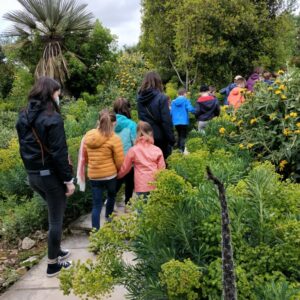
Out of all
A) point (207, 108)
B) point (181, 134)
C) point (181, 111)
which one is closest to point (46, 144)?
point (207, 108)

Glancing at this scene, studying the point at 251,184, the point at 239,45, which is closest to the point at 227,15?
the point at 239,45

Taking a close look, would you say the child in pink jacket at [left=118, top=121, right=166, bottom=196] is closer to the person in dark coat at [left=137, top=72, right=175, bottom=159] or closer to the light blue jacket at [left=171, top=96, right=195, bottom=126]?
the person in dark coat at [left=137, top=72, right=175, bottom=159]

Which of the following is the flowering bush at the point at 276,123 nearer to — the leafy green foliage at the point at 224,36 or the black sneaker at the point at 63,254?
the black sneaker at the point at 63,254

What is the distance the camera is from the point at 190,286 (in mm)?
1684

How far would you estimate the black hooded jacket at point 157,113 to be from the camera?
15.9 feet

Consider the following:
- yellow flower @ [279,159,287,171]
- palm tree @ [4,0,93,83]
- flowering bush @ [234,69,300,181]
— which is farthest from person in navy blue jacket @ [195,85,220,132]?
palm tree @ [4,0,93,83]

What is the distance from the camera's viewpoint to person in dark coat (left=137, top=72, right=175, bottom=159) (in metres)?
4.86

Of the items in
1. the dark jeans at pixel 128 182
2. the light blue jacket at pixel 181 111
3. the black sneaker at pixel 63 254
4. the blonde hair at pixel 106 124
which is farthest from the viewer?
the light blue jacket at pixel 181 111

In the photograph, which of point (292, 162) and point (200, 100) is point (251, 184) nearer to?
point (292, 162)

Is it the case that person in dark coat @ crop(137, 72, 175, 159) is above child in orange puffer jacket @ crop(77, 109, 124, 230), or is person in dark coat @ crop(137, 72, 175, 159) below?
above

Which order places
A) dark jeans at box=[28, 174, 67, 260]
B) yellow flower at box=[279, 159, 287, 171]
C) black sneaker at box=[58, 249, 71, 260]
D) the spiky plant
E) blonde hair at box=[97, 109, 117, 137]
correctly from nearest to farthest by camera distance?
the spiky plant
dark jeans at box=[28, 174, 67, 260]
black sneaker at box=[58, 249, 71, 260]
blonde hair at box=[97, 109, 117, 137]
yellow flower at box=[279, 159, 287, 171]

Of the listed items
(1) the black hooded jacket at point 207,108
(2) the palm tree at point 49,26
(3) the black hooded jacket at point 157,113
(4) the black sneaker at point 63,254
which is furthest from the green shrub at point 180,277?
(2) the palm tree at point 49,26

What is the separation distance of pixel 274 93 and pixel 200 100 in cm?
228

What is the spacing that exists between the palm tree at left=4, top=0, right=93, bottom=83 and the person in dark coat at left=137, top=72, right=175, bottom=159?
31.3ft
